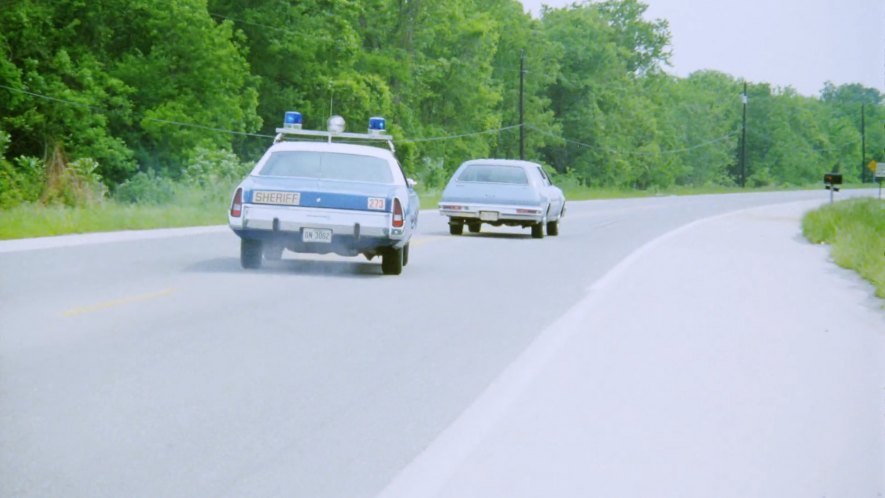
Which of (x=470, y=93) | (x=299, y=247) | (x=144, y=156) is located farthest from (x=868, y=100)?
(x=299, y=247)

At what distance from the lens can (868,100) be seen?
194 m

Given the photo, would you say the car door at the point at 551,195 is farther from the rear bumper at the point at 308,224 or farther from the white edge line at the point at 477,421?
the white edge line at the point at 477,421

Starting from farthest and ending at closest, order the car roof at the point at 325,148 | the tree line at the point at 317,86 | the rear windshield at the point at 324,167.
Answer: the tree line at the point at 317,86 → the car roof at the point at 325,148 → the rear windshield at the point at 324,167

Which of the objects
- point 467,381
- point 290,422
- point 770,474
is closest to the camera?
point 770,474

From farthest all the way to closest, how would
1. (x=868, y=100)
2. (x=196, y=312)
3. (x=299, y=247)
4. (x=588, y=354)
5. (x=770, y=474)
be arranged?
(x=868, y=100)
(x=299, y=247)
(x=196, y=312)
(x=588, y=354)
(x=770, y=474)

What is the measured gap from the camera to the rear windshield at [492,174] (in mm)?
28781

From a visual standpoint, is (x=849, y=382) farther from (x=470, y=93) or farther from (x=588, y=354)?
(x=470, y=93)

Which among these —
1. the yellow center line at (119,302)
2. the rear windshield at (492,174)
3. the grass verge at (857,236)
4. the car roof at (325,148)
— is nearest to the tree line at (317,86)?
the rear windshield at (492,174)

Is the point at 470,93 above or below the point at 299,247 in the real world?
above

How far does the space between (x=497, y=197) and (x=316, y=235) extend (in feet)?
39.1

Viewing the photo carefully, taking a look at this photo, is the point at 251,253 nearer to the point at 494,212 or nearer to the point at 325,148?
the point at 325,148

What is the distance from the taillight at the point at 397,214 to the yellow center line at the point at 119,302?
3.29m

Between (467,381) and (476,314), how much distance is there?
13.7ft

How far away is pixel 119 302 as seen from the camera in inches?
516
